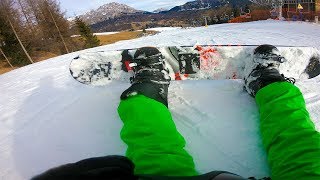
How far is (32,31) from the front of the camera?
23891mm

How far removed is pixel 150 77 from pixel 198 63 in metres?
0.93

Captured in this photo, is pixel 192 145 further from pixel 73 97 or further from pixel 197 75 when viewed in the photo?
pixel 73 97

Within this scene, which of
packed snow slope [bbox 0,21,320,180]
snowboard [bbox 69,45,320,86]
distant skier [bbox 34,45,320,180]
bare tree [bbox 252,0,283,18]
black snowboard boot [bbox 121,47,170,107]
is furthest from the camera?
bare tree [bbox 252,0,283,18]

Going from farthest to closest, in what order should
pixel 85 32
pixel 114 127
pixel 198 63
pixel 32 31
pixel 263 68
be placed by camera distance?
pixel 85 32, pixel 32 31, pixel 198 63, pixel 114 127, pixel 263 68

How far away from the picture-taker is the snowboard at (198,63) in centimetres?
297

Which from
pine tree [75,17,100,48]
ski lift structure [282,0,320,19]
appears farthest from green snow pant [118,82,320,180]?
pine tree [75,17,100,48]

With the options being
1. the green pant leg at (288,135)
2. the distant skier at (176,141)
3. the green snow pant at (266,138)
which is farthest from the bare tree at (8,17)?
the green pant leg at (288,135)

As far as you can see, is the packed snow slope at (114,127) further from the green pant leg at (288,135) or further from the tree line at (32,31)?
the tree line at (32,31)

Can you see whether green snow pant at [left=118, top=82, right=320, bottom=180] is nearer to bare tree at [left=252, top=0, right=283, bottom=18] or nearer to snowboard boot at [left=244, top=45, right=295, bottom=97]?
snowboard boot at [left=244, top=45, right=295, bottom=97]

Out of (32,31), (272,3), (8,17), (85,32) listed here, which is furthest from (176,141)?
(85,32)

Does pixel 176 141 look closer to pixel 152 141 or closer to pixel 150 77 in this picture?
pixel 152 141

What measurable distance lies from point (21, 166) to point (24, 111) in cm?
161

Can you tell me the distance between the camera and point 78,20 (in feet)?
94.0

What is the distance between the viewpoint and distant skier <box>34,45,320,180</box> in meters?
1.06
